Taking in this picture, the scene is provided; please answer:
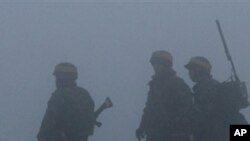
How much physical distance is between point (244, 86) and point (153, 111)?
1.43 meters

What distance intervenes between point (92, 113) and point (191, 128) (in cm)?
171

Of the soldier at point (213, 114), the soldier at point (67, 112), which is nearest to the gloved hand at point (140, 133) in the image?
the soldier at point (67, 112)

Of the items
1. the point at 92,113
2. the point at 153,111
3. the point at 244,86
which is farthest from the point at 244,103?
the point at 92,113

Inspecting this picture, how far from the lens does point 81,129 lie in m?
10.9

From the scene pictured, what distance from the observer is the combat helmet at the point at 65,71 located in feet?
35.9

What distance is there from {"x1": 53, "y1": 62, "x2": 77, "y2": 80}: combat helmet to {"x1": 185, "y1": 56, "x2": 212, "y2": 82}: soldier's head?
1819 millimetres

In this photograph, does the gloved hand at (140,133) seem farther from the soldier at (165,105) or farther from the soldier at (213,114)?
the soldier at (213,114)

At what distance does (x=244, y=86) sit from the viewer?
10586mm

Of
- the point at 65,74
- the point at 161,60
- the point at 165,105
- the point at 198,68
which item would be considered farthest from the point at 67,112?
the point at 198,68

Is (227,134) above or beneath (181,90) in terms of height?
beneath

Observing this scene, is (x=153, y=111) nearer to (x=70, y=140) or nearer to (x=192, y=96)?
(x=192, y=96)

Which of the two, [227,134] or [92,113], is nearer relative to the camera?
[227,134]

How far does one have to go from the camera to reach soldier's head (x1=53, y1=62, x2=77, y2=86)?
431 inches

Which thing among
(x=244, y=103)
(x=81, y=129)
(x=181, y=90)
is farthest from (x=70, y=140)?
(x=244, y=103)
